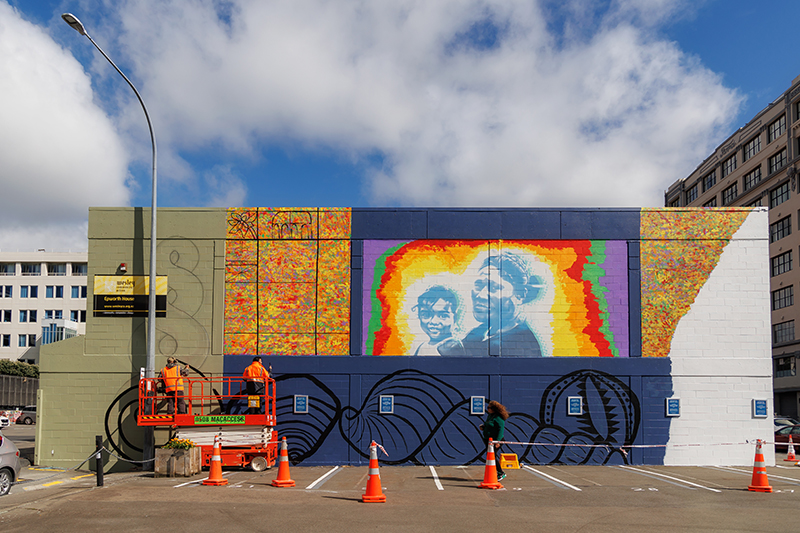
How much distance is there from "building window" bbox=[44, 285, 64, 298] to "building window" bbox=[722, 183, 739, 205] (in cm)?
6982

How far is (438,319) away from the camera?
706 inches

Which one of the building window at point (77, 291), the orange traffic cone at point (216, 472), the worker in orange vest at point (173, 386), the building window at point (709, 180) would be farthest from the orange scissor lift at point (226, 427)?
the building window at point (77, 291)

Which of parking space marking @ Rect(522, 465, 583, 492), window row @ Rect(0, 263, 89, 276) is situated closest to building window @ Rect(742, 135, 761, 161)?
parking space marking @ Rect(522, 465, 583, 492)

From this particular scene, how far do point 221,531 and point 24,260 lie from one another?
3113 inches

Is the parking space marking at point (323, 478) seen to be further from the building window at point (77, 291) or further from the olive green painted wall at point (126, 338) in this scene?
the building window at point (77, 291)

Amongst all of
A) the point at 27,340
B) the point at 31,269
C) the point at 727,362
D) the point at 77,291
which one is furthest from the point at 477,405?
the point at 31,269

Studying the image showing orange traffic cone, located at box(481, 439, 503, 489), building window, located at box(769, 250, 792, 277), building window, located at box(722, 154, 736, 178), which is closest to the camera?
orange traffic cone, located at box(481, 439, 503, 489)

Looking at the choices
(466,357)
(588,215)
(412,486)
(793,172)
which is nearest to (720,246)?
(588,215)

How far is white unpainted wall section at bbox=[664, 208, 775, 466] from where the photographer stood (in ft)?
57.3

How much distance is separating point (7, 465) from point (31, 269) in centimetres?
7369

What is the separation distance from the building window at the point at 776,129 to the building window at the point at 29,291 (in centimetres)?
7522

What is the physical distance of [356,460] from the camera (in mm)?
17422

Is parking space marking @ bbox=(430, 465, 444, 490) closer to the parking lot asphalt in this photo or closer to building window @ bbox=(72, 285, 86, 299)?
the parking lot asphalt

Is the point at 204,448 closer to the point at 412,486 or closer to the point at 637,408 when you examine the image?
the point at 412,486
